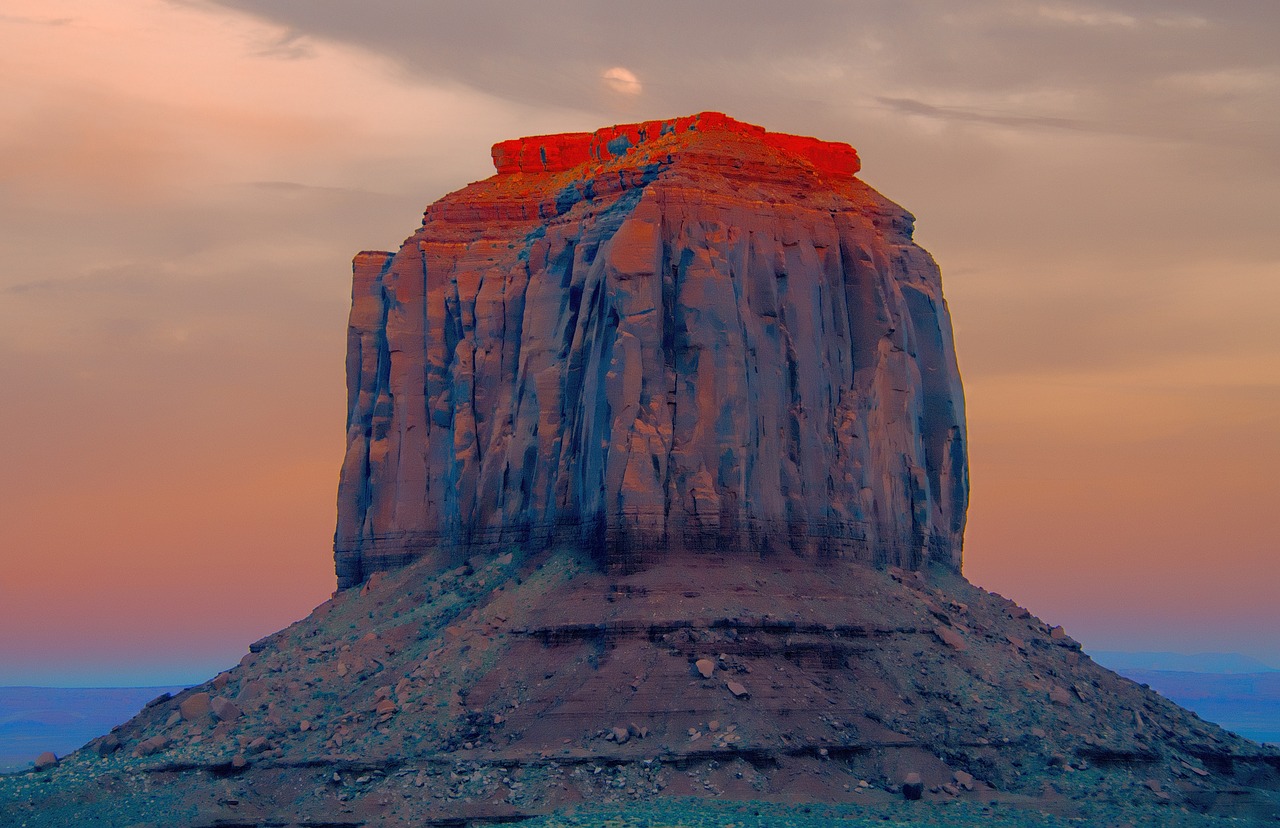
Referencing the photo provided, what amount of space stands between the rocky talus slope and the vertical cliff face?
2.81m

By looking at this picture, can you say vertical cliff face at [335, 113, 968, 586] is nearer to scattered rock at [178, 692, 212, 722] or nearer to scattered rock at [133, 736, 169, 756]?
scattered rock at [178, 692, 212, 722]

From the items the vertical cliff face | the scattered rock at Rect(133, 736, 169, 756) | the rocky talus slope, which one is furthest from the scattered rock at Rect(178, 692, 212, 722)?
the vertical cliff face

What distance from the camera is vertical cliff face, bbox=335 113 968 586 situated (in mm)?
72250

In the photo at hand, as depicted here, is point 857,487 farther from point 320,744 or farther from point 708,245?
point 320,744

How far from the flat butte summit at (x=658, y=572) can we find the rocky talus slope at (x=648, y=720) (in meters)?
0.14

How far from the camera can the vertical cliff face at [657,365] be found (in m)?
72.2

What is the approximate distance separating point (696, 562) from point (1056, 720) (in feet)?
43.0

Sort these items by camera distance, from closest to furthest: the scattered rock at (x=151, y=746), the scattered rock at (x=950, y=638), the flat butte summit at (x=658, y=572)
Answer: the flat butte summit at (x=658, y=572), the scattered rock at (x=151, y=746), the scattered rock at (x=950, y=638)

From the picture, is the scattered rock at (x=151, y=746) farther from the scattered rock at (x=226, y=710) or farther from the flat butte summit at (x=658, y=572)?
the scattered rock at (x=226, y=710)

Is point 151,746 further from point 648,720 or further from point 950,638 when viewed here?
point 950,638

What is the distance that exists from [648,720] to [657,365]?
46.0 ft

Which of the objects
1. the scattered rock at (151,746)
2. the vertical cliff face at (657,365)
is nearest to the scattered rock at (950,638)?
the vertical cliff face at (657,365)

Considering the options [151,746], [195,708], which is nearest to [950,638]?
[195,708]

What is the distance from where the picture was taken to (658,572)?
69.3m
